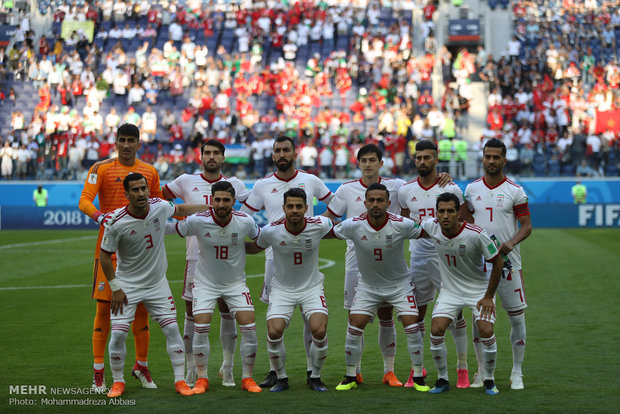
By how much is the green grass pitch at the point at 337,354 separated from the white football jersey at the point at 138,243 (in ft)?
3.47

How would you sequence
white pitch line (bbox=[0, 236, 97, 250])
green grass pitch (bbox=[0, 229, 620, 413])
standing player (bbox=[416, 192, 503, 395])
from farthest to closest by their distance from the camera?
white pitch line (bbox=[0, 236, 97, 250]) < standing player (bbox=[416, 192, 503, 395]) < green grass pitch (bbox=[0, 229, 620, 413])

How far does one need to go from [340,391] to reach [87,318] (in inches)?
231

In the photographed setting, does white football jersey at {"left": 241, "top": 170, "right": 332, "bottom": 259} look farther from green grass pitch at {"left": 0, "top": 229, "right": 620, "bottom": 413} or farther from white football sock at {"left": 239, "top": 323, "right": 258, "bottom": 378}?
green grass pitch at {"left": 0, "top": 229, "right": 620, "bottom": 413}

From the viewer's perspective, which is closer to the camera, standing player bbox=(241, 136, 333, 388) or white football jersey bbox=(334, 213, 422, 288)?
white football jersey bbox=(334, 213, 422, 288)

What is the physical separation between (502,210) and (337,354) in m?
2.79

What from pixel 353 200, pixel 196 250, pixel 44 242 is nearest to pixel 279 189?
pixel 353 200

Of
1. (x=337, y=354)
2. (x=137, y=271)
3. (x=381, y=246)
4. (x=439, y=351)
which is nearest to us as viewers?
(x=439, y=351)

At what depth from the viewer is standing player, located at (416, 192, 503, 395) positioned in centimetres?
759

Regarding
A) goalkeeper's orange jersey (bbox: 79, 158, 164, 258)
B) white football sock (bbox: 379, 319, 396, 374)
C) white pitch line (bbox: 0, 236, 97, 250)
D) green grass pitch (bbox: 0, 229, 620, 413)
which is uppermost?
goalkeeper's orange jersey (bbox: 79, 158, 164, 258)

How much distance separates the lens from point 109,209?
8.34 meters

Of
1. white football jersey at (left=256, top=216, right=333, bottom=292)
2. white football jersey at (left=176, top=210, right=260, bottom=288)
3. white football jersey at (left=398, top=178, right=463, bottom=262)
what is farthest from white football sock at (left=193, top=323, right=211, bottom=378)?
white football jersey at (left=398, top=178, right=463, bottom=262)

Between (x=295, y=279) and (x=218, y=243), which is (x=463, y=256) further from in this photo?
(x=218, y=243)

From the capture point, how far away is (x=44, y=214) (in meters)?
28.6

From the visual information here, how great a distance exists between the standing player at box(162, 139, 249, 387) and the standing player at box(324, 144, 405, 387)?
1.07m
